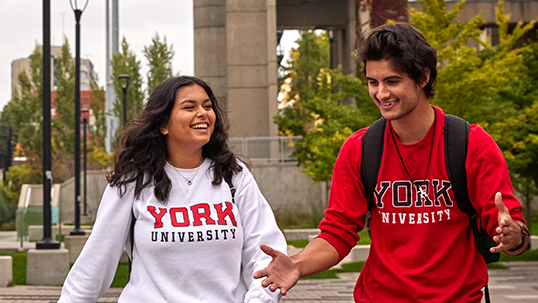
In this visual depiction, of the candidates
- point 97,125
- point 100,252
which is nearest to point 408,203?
point 100,252

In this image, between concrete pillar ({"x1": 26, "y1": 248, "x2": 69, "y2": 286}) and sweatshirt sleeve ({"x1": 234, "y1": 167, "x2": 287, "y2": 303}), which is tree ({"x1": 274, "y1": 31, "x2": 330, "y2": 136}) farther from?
sweatshirt sleeve ({"x1": 234, "y1": 167, "x2": 287, "y2": 303})

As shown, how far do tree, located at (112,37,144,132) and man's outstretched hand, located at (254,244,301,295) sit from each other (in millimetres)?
41955

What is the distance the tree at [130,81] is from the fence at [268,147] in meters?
14.5

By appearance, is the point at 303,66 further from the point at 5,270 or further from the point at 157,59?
the point at 5,270

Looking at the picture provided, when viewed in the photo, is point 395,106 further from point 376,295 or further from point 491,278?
point 491,278

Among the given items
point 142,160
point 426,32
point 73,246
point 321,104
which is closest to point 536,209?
point 321,104

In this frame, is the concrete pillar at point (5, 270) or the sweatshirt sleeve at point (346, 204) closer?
the sweatshirt sleeve at point (346, 204)

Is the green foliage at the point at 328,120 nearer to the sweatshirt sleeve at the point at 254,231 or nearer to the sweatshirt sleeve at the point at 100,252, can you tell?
the sweatshirt sleeve at the point at 254,231

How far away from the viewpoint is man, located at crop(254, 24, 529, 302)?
283 cm

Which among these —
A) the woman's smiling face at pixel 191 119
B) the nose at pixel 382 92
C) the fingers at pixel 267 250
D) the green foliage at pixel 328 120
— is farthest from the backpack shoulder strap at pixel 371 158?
the green foliage at pixel 328 120

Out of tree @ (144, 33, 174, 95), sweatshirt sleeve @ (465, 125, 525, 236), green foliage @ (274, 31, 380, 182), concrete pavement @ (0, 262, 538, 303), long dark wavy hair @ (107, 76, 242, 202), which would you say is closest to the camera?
sweatshirt sleeve @ (465, 125, 525, 236)

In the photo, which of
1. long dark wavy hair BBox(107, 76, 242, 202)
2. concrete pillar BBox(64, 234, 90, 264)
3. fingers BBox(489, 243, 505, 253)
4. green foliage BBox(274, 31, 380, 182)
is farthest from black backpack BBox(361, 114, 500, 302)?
concrete pillar BBox(64, 234, 90, 264)

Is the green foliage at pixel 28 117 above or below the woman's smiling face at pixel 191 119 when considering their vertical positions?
above

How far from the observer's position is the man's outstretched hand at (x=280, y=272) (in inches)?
111
